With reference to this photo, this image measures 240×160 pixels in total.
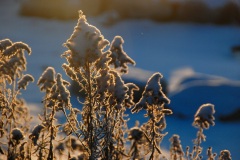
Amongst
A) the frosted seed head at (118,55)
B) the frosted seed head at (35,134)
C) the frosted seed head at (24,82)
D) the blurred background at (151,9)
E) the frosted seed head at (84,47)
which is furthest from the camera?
the blurred background at (151,9)

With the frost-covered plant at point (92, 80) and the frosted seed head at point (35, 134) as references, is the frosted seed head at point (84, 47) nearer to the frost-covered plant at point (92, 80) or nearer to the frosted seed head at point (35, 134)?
the frost-covered plant at point (92, 80)

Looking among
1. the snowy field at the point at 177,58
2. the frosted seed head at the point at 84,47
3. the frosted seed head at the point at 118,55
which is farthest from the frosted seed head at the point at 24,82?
the snowy field at the point at 177,58

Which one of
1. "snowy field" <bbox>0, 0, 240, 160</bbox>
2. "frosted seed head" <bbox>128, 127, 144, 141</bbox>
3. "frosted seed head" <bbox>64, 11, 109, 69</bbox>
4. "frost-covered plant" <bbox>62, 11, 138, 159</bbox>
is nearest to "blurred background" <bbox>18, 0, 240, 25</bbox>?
"snowy field" <bbox>0, 0, 240, 160</bbox>

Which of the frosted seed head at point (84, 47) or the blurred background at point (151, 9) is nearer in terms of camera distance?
the frosted seed head at point (84, 47)

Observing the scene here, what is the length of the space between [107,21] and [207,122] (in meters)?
19.0

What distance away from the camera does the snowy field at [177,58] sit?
40.8 feet

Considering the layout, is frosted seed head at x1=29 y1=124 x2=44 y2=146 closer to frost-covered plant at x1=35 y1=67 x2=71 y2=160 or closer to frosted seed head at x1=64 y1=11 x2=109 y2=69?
frost-covered plant at x1=35 y1=67 x2=71 y2=160

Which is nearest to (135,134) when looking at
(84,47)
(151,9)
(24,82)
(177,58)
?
(24,82)

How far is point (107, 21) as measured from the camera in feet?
79.5

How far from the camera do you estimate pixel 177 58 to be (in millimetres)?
19922

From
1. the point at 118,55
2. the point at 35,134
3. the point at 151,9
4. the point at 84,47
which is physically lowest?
the point at 35,134

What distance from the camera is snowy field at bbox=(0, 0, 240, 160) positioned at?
40.8 ft

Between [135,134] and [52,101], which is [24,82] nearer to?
[52,101]

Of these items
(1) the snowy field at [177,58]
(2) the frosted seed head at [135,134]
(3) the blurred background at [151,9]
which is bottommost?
(2) the frosted seed head at [135,134]
